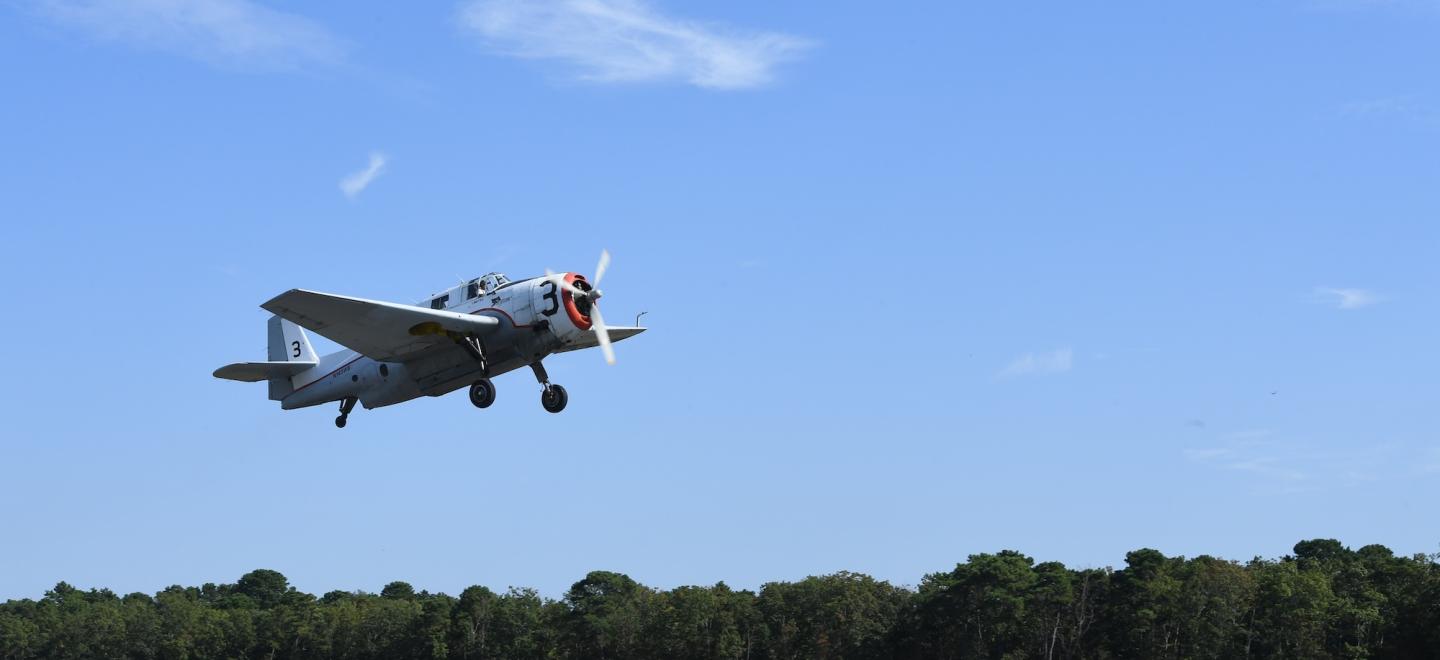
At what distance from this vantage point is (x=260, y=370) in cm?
5394

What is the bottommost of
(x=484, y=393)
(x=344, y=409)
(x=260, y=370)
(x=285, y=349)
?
(x=484, y=393)

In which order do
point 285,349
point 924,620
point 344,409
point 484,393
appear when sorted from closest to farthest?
point 484,393 < point 344,409 < point 285,349 < point 924,620

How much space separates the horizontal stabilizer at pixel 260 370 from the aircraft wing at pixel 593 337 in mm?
9788

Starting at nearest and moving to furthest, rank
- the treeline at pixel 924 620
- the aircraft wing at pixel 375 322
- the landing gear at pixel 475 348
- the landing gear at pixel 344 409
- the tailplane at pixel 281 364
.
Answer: the aircraft wing at pixel 375 322
the landing gear at pixel 475 348
the landing gear at pixel 344 409
the tailplane at pixel 281 364
the treeline at pixel 924 620

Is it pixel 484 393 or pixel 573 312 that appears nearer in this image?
pixel 573 312

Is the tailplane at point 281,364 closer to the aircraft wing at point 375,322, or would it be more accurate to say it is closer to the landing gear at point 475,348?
the aircraft wing at point 375,322

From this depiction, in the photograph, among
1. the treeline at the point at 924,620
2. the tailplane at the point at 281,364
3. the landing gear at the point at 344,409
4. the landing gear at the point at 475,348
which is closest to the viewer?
the landing gear at the point at 475,348

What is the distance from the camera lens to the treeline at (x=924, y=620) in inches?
3605

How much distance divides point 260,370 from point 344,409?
3224 millimetres

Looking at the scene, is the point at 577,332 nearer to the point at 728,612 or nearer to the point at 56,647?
the point at 728,612

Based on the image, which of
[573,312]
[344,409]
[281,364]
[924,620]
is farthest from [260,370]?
[924,620]

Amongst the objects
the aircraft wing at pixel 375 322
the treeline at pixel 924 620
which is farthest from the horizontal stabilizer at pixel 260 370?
the treeline at pixel 924 620

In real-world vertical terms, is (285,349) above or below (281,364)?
above

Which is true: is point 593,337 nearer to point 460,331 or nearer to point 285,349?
point 460,331
